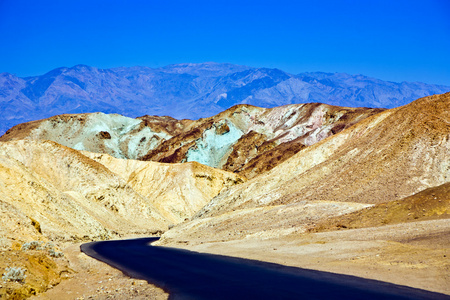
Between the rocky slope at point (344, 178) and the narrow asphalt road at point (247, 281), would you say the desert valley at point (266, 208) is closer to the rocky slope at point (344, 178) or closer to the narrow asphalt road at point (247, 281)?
the rocky slope at point (344, 178)

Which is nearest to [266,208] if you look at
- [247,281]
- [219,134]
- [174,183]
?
[247,281]

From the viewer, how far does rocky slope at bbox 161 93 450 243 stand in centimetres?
4662

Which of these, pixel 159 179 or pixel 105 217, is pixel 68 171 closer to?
pixel 105 217

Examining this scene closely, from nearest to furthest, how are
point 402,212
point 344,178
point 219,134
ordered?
Result: point 402,212, point 344,178, point 219,134

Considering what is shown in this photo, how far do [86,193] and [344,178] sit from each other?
4363cm

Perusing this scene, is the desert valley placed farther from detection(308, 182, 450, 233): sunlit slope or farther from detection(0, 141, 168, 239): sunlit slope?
detection(0, 141, 168, 239): sunlit slope

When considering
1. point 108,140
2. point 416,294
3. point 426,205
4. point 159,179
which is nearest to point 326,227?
point 426,205

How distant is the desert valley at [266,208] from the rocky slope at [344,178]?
0.59 feet

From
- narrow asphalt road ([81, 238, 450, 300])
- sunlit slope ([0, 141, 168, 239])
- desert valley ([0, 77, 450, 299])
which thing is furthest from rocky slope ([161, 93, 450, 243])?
sunlit slope ([0, 141, 168, 239])

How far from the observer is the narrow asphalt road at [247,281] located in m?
21.4

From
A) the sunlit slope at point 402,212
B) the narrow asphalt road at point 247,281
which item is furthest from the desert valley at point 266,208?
the narrow asphalt road at point 247,281

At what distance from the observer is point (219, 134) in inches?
5743

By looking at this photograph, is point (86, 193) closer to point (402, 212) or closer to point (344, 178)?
point (344, 178)

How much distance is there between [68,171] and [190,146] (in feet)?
211
